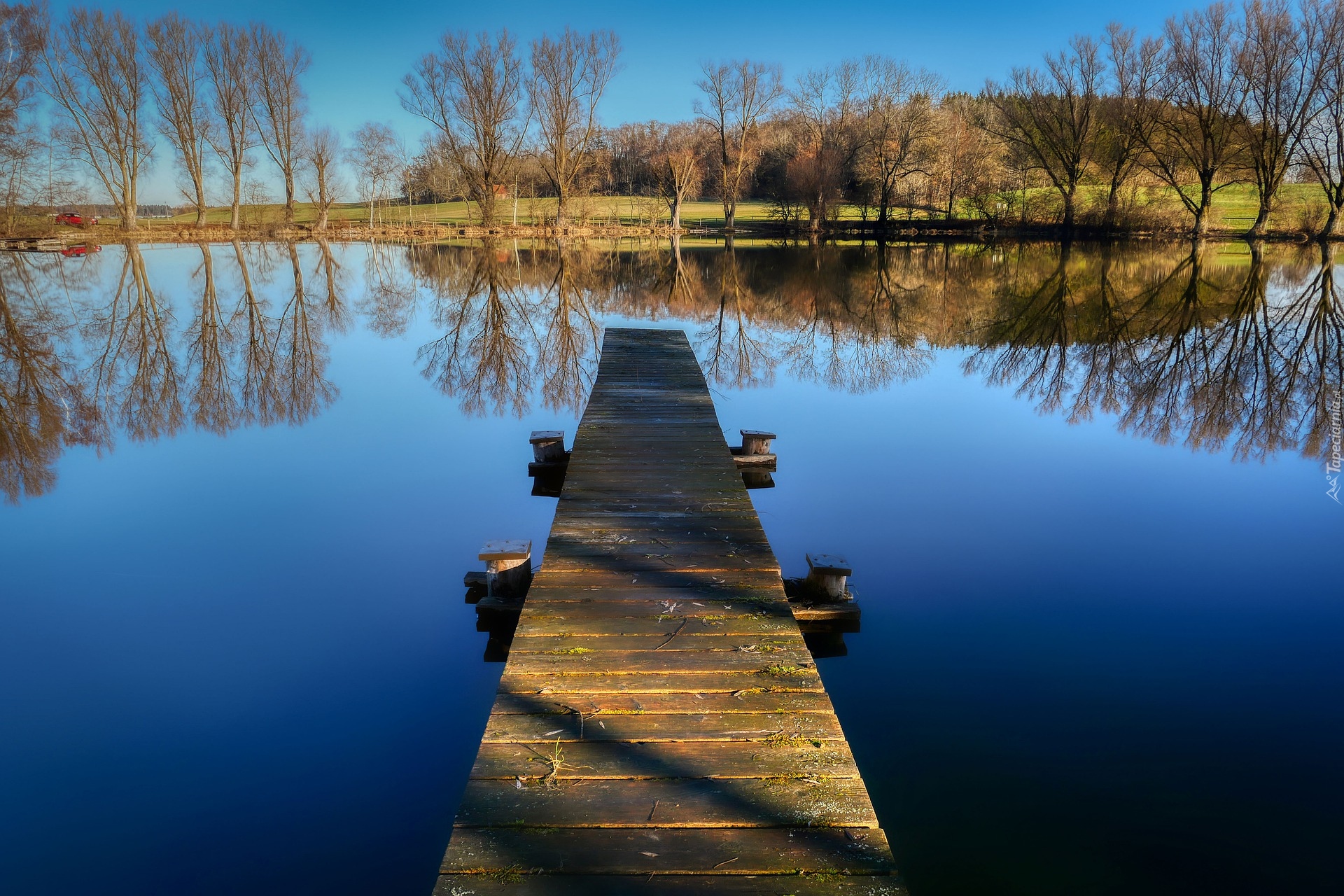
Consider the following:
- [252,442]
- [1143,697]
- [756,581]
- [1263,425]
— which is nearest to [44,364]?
[252,442]

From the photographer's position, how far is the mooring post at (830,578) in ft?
16.4

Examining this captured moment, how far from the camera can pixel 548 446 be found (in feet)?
26.6

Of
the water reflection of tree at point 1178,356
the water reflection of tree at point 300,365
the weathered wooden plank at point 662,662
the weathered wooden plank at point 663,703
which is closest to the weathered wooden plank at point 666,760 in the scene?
the weathered wooden plank at point 663,703

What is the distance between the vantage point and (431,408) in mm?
11164

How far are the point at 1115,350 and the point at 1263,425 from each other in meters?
4.45

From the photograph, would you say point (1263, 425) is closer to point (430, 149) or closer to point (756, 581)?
point (756, 581)

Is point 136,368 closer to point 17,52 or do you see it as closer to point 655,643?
point 655,643

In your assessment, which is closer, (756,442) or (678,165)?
(756,442)

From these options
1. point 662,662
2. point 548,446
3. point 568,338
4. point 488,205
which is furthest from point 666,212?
point 662,662

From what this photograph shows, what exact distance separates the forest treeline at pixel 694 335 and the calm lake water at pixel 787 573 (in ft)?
0.46

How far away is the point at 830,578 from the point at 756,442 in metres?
3.15

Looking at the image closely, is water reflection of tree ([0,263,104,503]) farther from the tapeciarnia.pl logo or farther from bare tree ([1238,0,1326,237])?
bare tree ([1238,0,1326,237])

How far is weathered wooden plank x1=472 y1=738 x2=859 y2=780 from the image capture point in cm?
277

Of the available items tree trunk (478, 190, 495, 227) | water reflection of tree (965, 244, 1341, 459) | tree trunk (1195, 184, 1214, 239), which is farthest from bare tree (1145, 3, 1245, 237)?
tree trunk (478, 190, 495, 227)
